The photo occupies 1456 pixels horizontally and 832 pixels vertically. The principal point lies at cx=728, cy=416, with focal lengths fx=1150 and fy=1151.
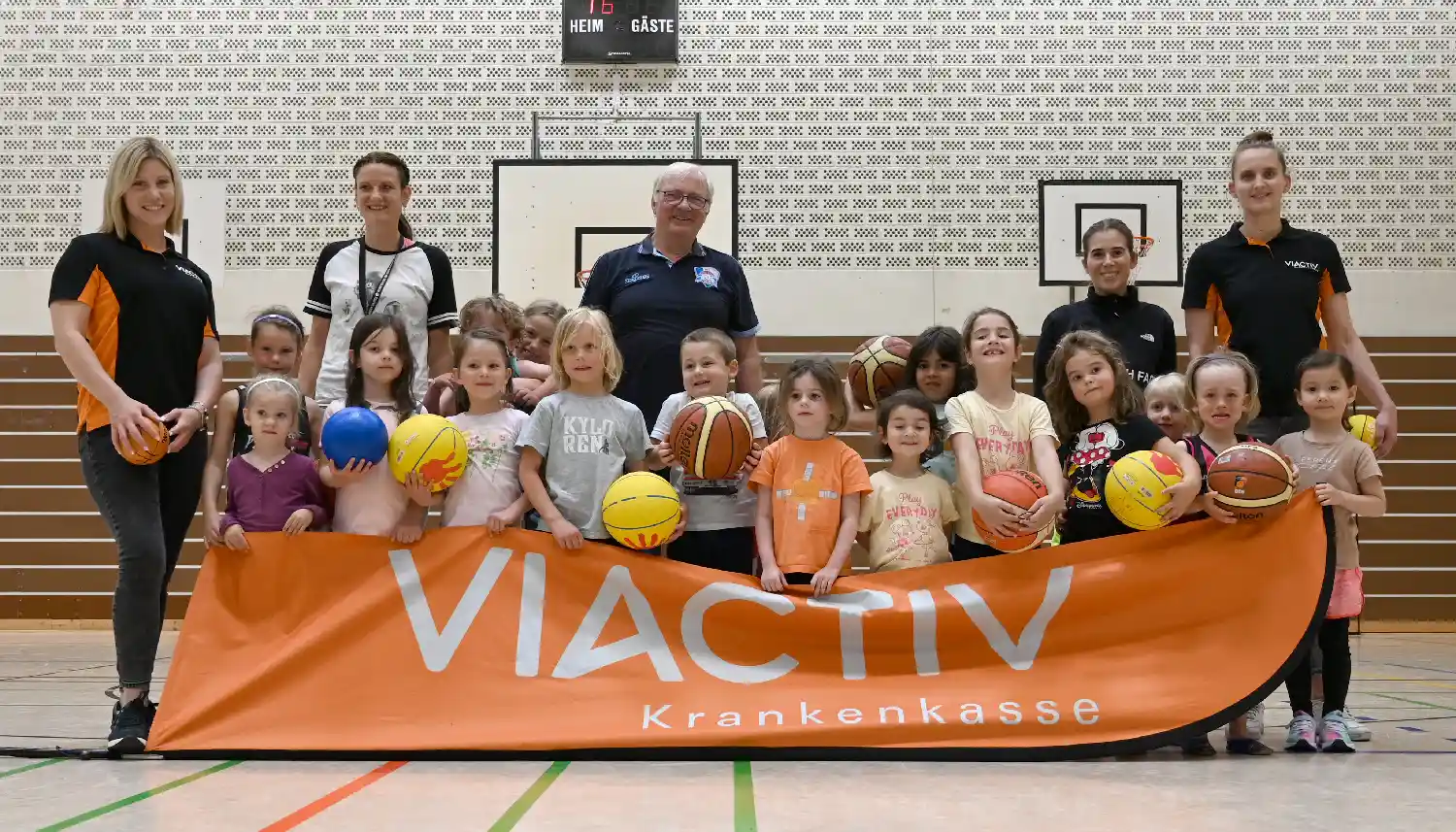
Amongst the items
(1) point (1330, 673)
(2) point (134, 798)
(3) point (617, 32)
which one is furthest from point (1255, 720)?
(3) point (617, 32)

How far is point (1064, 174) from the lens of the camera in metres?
10.7

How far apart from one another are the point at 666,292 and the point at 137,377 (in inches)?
86.6

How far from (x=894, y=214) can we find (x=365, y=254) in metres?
6.38

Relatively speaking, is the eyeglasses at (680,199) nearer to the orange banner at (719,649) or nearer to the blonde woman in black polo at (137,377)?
the orange banner at (719,649)

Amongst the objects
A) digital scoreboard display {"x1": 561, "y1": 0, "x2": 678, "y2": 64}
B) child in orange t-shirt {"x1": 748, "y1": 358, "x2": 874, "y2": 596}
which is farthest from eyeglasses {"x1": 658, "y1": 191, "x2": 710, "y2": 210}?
digital scoreboard display {"x1": 561, "y1": 0, "x2": 678, "y2": 64}

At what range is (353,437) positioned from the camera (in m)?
4.46

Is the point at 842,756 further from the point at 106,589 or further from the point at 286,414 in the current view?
the point at 106,589

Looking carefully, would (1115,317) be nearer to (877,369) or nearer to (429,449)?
(877,369)

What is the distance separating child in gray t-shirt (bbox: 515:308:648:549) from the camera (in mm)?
4652

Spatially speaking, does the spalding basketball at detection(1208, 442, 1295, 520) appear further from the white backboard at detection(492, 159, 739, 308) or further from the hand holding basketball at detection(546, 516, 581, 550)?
the white backboard at detection(492, 159, 739, 308)

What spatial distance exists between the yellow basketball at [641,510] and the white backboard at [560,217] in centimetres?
593

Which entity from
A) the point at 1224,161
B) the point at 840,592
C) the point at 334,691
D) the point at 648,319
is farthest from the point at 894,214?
the point at 334,691

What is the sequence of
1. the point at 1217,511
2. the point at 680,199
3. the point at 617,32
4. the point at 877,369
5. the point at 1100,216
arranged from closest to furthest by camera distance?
the point at 1217,511 < the point at 680,199 < the point at 877,369 < the point at 1100,216 < the point at 617,32

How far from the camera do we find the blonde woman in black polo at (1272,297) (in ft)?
16.5
